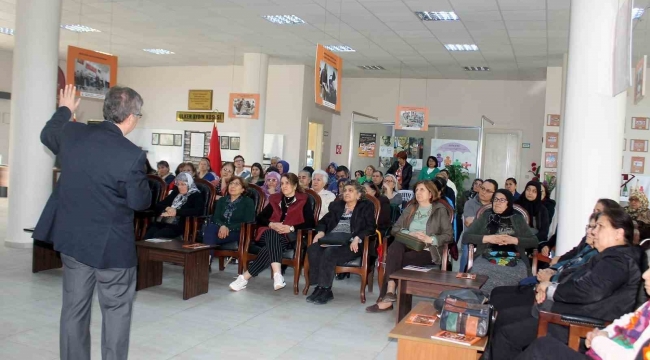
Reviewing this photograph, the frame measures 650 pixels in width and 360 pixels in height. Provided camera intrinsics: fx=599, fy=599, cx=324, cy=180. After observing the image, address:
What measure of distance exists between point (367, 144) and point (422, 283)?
1130 cm

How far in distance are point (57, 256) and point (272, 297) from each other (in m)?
2.35

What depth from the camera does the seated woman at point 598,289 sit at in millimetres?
3084

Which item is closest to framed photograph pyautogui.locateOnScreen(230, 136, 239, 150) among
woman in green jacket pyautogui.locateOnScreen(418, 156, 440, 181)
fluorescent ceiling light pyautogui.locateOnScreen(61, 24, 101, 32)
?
fluorescent ceiling light pyautogui.locateOnScreen(61, 24, 101, 32)

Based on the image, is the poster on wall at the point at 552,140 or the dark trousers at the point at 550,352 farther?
the poster on wall at the point at 552,140

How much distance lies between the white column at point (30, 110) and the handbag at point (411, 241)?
478 centimetres

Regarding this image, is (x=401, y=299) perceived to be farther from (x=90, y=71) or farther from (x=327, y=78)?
(x=90, y=71)

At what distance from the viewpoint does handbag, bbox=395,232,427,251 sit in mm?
5316

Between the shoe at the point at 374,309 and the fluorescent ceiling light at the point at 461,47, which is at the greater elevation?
the fluorescent ceiling light at the point at 461,47

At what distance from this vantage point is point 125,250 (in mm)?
2801

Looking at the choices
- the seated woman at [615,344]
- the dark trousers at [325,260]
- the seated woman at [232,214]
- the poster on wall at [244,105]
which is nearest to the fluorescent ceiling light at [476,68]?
the poster on wall at [244,105]

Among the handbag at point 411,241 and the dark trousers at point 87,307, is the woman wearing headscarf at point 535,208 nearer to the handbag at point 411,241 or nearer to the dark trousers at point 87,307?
the handbag at point 411,241

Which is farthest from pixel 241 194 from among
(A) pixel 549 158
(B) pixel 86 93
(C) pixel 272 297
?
(A) pixel 549 158

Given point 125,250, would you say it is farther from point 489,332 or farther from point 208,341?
point 489,332

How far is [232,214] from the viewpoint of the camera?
6.43 m
